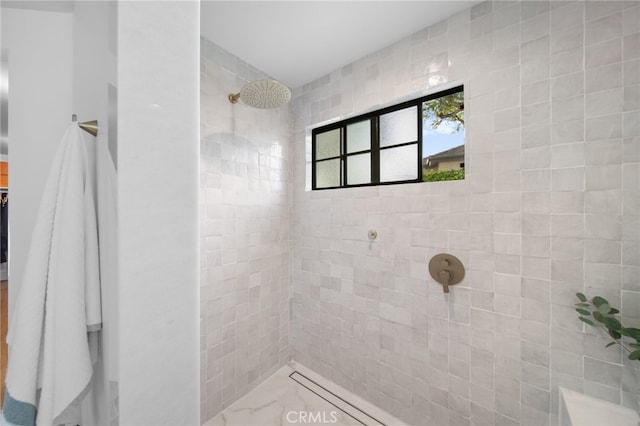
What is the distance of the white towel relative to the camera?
0.33 meters

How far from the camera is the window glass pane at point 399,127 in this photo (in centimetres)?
158

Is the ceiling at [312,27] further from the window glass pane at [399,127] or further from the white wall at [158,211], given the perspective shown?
the white wall at [158,211]

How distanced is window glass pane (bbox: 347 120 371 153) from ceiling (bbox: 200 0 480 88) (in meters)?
0.42

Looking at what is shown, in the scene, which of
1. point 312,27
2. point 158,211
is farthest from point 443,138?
point 158,211

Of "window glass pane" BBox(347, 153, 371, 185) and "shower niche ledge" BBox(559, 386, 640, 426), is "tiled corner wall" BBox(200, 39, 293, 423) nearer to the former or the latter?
"window glass pane" BBox(347, 153, 371, 185)

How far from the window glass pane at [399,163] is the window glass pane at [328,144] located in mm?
392

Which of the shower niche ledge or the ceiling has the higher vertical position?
the ceiling

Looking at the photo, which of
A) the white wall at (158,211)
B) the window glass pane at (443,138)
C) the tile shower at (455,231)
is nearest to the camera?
the white wall at (158,211)

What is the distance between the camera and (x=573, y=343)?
105cm

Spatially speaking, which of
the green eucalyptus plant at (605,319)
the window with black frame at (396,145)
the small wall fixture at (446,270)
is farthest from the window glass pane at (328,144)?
the green eucalyptus plant at (605,319)

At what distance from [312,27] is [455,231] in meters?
1.38

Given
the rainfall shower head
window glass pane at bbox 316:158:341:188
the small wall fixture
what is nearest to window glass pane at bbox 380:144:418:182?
window glass pane at bbox 316:158:341:188

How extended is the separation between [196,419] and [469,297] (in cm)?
135

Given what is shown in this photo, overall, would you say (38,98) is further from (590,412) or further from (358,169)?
(590,412)
